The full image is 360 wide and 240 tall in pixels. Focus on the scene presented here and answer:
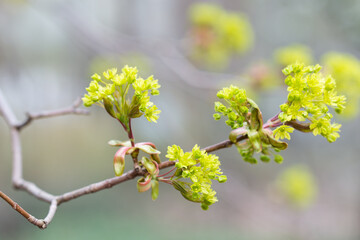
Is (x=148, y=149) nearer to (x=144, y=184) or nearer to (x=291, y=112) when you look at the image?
(x=144, y=184)

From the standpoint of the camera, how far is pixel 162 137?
2914mm

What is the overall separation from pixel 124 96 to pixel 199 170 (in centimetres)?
12

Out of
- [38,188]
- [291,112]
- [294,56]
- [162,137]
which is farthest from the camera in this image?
[162,137]

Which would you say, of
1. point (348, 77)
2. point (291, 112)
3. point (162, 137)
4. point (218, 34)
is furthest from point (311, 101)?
point (162, 137)

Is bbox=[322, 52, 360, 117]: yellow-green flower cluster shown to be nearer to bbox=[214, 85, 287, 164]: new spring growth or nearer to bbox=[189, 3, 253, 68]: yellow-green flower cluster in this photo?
bbox=[214, 85, 287, 164]: new spring growth

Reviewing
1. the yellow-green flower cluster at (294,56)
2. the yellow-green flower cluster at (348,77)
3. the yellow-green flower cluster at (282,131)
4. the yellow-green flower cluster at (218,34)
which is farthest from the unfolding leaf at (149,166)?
the yellow-green flower cluster at (218,34)

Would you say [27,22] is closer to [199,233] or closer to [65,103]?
[65,103]

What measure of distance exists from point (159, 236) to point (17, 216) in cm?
103

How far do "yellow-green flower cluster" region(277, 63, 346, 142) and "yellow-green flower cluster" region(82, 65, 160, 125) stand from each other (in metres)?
0.15

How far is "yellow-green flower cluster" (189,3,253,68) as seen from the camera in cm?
143

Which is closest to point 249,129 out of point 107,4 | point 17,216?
point 17,216

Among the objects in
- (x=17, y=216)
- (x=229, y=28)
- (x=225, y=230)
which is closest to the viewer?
(x=229, y=28)

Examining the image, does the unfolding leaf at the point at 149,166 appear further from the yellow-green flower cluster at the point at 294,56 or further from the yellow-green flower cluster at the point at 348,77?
the yellow-green flower cluster at the point at 294,56

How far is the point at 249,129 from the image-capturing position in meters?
0.43
